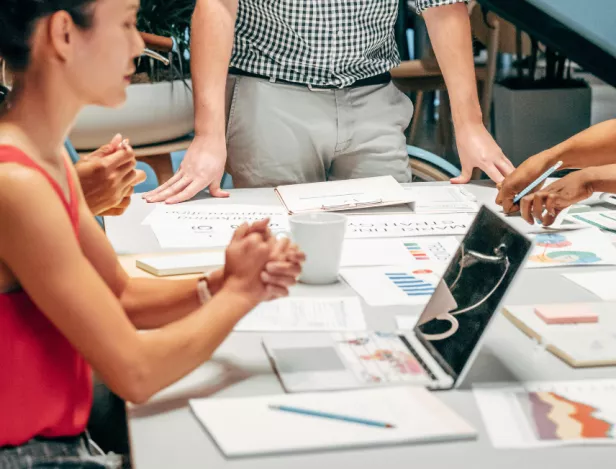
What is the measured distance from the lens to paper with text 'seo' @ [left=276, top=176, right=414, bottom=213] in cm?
158

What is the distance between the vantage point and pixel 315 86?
75.5 inches

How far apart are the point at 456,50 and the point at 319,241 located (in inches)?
40.5

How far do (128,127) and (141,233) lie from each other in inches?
54.9

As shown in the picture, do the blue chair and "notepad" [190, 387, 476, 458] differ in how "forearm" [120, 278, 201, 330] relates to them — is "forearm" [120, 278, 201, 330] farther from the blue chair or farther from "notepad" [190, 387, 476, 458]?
the blue chair

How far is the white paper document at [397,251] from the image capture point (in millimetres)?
1269

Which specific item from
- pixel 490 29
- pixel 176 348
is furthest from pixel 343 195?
pixel 490 29

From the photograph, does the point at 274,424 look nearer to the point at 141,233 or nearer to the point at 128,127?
the point at 141,233

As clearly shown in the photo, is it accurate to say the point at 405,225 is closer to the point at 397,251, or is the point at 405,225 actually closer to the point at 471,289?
the point at 397,251

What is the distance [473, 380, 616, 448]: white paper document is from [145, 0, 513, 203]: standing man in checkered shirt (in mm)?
1019

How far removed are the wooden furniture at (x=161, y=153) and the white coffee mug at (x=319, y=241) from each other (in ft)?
5.64

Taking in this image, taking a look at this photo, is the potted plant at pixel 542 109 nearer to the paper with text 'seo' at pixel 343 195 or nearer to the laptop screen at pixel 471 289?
the paper with text 'seo' at pixel 343 195

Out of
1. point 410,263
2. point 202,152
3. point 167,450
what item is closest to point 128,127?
point 202,152

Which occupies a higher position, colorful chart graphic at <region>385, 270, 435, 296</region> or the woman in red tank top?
the woman in red tank top

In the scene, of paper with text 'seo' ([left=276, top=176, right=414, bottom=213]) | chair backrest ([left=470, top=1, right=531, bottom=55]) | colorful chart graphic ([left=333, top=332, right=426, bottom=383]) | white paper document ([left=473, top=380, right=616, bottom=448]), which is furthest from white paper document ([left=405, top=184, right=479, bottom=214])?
chair backrest ([left=470, top=1, right=531, bottom=55])
